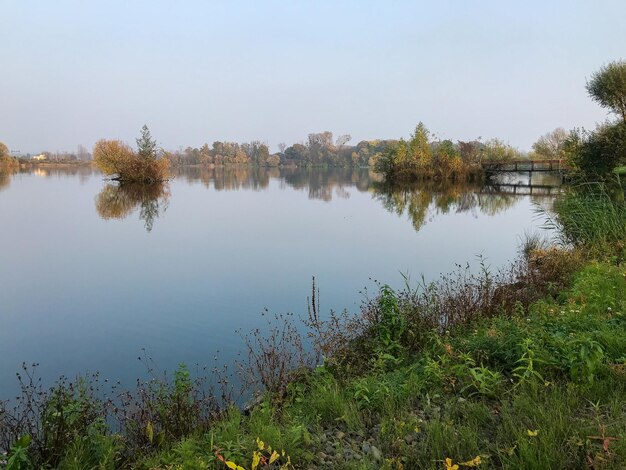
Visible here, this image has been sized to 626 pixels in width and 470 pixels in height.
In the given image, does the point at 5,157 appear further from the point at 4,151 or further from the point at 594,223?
the point at 594,223

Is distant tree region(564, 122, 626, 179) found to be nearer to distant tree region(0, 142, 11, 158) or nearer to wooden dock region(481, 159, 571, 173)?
wooden dock region(481, 159, 571, 173)

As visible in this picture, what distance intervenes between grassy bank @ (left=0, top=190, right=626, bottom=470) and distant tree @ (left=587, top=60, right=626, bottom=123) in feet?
77.0

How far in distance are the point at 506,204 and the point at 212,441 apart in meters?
28.2

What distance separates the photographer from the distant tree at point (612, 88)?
24.3 m

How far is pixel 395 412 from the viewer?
3.67m

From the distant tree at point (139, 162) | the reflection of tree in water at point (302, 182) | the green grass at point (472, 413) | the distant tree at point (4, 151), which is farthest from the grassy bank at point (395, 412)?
the distant tree at point (4, 151)

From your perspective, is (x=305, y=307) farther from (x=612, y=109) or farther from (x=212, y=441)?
(x=612, y=109)

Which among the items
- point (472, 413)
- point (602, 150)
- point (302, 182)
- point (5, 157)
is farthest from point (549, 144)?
point (5, 157)

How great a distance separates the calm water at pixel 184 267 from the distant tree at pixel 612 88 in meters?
7.12

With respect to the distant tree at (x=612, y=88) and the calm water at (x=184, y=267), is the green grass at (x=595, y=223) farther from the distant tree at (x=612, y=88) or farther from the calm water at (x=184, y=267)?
the distant tree at (x=612, y=88)

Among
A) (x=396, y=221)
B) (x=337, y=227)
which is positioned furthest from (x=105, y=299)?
(x=396, y=221)

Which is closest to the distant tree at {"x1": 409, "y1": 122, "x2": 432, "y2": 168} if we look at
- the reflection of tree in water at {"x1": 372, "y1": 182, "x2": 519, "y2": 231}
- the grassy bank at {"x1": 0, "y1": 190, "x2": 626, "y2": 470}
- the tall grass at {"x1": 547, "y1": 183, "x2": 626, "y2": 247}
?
the reflection of tree in water at {"x1": 372, "y1": 182, "x2": 519, "y2": 231}

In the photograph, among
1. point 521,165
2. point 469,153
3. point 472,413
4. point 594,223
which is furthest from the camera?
point 469,153

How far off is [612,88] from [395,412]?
27.2 meters
